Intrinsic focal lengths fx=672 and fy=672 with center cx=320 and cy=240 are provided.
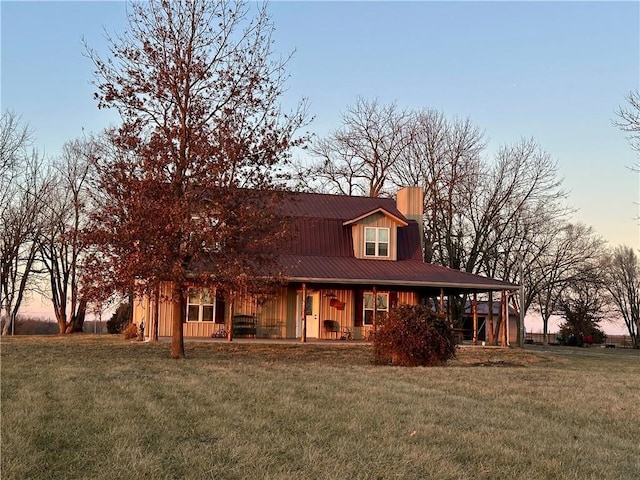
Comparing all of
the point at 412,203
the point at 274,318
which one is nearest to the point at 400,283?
the point at 274,318

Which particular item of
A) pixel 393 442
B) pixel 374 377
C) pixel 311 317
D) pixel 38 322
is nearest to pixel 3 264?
pixel 38 322

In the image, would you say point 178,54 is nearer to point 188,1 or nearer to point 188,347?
point 188,1

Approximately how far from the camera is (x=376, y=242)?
2773 cm

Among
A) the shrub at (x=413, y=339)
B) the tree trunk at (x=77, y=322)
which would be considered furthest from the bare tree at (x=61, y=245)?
the shrub at (x=413, y=339)

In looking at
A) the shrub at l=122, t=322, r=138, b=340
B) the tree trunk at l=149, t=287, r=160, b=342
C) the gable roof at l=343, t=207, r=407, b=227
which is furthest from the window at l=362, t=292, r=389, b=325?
the shrub at l=122, t=322, r=138, b=340

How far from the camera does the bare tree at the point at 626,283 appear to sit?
56344mm

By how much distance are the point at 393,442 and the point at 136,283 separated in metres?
10.8

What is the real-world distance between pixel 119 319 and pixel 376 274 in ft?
58.3

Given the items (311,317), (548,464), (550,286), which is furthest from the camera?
(550,286)

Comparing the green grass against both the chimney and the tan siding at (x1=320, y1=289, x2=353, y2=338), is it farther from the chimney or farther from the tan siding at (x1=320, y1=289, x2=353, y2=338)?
the chimney

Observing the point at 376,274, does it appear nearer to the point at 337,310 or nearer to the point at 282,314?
the point at 337,310

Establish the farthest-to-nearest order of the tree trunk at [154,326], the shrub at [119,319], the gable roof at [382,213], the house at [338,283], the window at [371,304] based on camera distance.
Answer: the shrub at [119,319]
the window at [371,304]
the gable roof at [382,213]
the house at [338,283]
the tree trunk at [154,326]

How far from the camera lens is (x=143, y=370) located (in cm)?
1343

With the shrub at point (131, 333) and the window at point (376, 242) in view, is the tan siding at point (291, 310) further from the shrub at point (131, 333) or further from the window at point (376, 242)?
the shrub at point (131, 333)
